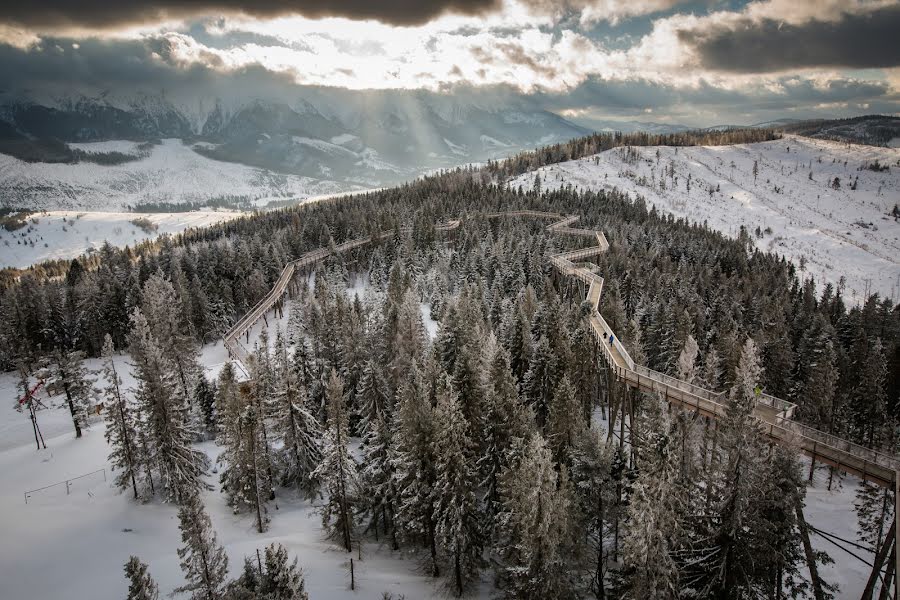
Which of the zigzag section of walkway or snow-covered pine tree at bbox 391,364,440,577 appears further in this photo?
snow-covered pine tree at bbox 391,364,440,577

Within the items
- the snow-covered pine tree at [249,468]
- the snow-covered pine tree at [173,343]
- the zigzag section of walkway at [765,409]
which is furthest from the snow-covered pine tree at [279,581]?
the snow-covered pine tree at [173,343]

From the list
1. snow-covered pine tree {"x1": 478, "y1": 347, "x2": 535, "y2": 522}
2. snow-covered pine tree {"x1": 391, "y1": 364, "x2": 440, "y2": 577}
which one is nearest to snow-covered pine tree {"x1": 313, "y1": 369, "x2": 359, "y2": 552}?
snow-covered pine tree {"x1": 391, "y1": 364, "x2": 440, "y2": 577}

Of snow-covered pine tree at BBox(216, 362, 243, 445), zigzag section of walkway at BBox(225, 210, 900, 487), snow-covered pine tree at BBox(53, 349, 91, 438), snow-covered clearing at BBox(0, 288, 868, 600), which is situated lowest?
snow-covered clearing at BBox(0, 288, 868, 600)

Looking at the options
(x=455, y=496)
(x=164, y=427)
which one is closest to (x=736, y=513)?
(x=455, y=496)

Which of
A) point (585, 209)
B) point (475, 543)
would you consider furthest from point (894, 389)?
point (585, 209)

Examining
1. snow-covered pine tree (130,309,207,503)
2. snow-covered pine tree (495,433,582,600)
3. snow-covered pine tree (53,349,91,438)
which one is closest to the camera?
snow-covered pine tree (495,433,582,600)

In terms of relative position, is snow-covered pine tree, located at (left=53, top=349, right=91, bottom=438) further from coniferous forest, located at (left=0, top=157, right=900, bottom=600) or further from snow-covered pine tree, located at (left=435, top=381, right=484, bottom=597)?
snow-covered pine tree, located at (left=435, top=381, right=484, bottom=597)

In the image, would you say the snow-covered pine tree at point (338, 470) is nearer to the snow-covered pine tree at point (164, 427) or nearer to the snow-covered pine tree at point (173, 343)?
the snow-covered pine tree at point (164, 427)
